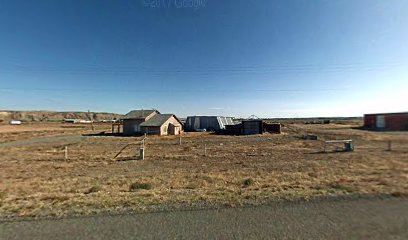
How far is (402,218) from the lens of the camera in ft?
16.4

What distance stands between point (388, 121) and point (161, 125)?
163 feet

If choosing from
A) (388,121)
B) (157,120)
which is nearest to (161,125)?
(157,120)

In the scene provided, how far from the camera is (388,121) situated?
52.2m

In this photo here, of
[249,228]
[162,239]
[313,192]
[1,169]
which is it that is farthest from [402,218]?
[1,169]

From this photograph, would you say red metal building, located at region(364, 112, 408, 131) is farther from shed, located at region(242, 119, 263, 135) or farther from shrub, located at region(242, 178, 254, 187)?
shrub, located at region(242, 178, 254, 187)

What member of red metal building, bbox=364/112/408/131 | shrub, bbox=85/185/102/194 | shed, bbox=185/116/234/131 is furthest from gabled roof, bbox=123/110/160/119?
red metal building, bbox=364/112/408/131

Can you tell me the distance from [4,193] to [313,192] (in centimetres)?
951

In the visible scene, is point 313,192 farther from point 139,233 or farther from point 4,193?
point 4,193

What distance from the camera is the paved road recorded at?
4.41m

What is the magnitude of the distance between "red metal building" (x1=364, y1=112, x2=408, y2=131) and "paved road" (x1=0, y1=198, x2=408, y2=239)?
52.9m

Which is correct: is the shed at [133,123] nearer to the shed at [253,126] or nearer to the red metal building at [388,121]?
the shed at [253,126]

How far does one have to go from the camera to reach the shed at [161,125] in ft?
138

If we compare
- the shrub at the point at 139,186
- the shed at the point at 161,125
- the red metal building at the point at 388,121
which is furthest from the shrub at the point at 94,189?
the red metal building at the point at 388,121

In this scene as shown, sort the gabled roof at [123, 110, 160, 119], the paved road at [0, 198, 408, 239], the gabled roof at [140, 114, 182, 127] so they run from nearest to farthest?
the paved road at [0, 198, 408, 239] → the gabled roof at [140, 114, 182, 127] → the gabled roof at [123, 110, 160, 119]
